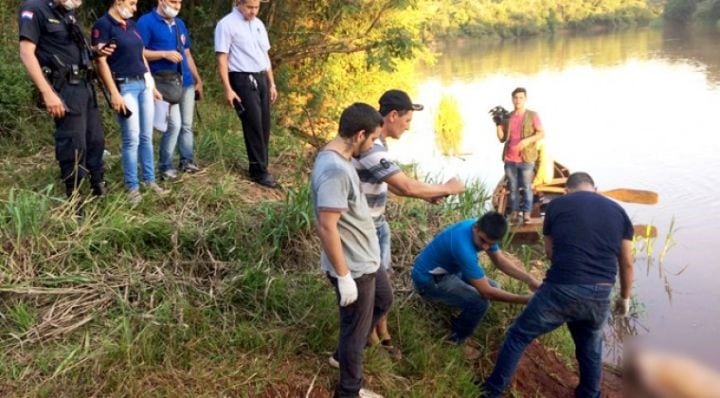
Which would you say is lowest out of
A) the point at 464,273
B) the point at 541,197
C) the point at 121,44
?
the point at 541,197

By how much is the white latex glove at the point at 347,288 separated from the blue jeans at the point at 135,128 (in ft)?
7.60

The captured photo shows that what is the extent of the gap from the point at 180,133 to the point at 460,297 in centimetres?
281

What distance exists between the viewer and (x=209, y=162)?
5.89 meters

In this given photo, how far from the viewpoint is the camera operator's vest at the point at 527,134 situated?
7.70 metres

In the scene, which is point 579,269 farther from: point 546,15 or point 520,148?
point 546,15

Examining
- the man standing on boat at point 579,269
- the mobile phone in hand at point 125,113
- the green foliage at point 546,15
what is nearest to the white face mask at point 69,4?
the mobile phone in hand at point 125,113

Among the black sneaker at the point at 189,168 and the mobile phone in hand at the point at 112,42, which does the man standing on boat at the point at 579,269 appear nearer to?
the black sneaker at the point at 189,168

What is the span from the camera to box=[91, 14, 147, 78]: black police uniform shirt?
448 centimetres

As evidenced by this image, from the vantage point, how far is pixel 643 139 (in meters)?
14.4

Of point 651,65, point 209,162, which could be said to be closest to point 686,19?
point 651,65

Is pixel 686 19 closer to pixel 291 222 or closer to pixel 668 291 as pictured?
pixel 668 291

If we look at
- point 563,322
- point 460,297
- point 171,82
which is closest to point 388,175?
point 460,297

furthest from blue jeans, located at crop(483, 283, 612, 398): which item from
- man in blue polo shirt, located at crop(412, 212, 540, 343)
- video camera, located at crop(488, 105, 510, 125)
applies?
video camera, located at crop(488, 105, 510, 125)

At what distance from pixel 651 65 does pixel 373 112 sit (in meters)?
25.2
